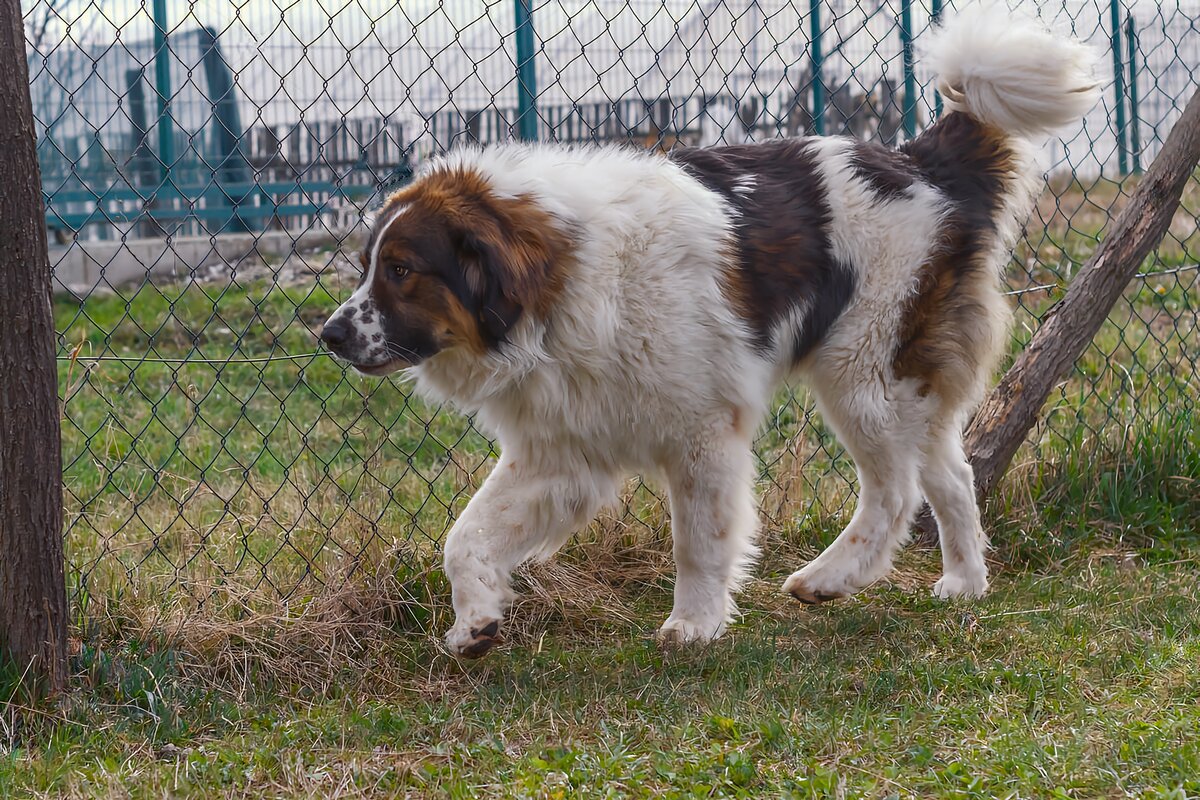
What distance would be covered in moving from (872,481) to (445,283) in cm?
156

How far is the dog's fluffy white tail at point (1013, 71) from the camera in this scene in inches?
153

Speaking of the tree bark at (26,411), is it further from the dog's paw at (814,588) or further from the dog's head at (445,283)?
the dog's paw at (814,588)

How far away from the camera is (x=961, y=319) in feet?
12.9

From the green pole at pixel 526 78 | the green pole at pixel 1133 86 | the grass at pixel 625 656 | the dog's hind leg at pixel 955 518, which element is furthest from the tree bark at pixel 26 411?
the green pole at pixel 1133 86

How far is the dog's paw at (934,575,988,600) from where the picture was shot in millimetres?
4176

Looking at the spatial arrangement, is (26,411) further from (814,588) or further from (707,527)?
(814,588)

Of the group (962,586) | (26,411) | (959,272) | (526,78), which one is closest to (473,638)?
(26,411)

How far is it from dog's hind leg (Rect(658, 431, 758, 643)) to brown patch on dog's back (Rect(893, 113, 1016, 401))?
2.19ft

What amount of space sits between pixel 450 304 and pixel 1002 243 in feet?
6.19

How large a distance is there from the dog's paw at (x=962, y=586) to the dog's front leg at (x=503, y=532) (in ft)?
4.12

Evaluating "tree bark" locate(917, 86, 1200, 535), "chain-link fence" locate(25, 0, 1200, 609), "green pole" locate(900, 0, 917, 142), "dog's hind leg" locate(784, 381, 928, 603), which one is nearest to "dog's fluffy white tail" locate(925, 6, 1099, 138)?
"chain-link fence" locate(25, 0, 1200, 609)

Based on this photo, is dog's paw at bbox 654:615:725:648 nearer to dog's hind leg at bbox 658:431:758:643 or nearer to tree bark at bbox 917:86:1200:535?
dog's hind leg at bbox 658:431:758:643

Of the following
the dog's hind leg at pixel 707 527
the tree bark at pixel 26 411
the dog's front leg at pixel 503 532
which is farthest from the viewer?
the dog's hind leg at pixel 707 527

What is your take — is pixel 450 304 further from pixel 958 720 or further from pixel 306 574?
pixel 958 720
